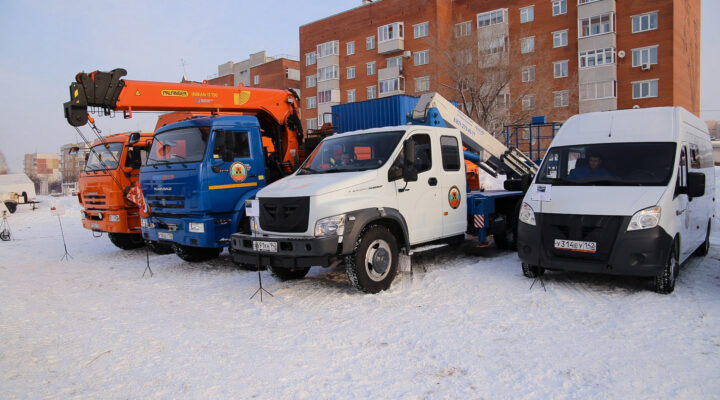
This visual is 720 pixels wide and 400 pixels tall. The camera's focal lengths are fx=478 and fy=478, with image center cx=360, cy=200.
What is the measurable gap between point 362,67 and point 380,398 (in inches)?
1853

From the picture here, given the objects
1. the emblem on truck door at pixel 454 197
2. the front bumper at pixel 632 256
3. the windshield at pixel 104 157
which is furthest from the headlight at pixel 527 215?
the windshield at pixel 104 157

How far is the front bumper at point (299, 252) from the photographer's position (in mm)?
5938

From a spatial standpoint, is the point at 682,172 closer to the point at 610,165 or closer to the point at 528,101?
the point at 610,165

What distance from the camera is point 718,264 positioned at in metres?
7.74

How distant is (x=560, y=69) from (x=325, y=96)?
24.3 metres

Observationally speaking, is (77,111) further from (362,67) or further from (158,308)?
(362,67)

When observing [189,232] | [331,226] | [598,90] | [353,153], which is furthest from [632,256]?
[598,90]

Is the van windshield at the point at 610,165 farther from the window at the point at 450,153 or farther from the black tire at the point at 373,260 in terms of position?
the black tire at the point at 373,260

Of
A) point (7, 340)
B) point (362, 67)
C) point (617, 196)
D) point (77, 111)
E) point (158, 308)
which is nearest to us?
point (7, 340)

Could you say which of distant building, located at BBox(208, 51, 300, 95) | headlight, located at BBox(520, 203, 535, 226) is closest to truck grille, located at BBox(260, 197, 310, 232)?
headlight, located at BBox(520, 203, 535, 226)

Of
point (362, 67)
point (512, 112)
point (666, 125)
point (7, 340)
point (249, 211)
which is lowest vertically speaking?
point (7, 340)

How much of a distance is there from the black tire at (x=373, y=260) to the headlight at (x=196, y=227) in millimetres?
3072

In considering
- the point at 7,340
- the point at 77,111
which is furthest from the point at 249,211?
the point at 77,111

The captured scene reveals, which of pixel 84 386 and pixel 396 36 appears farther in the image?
pixel 396 36
